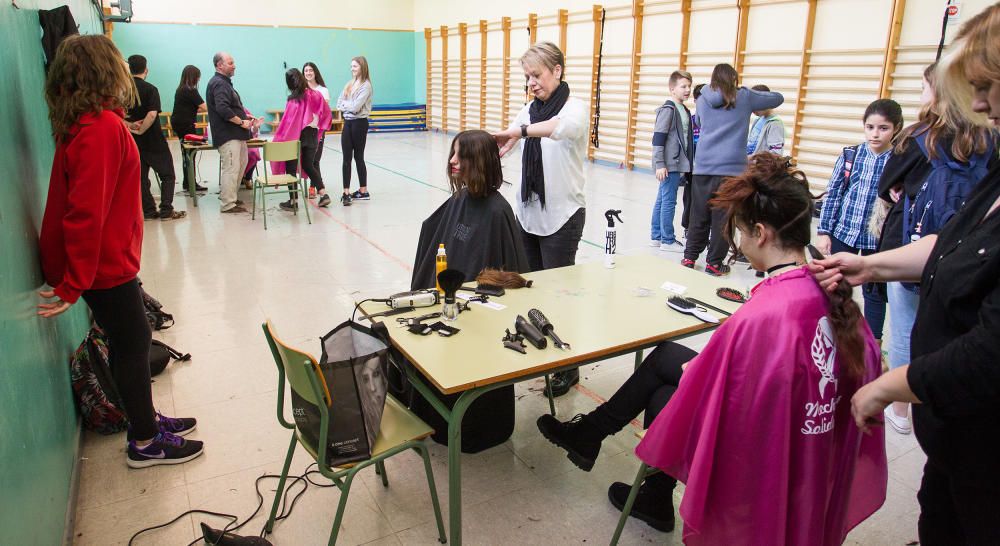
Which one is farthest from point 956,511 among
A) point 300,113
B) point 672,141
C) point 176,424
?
point 300,113

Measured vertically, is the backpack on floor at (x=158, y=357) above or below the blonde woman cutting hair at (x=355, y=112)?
below

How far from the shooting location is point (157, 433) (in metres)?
2.46

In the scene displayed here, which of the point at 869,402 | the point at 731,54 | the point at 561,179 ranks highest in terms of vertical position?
the point at 731,54

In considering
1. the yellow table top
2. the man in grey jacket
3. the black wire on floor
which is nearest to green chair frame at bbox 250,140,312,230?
the man in grey jacket

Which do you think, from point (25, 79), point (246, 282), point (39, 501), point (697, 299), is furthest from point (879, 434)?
point (246, 282)

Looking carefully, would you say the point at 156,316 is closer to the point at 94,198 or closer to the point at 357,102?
the point at 94,198

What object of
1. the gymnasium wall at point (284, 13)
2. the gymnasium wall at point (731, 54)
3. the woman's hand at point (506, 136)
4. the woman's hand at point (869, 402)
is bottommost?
the woman's hand at point (869, 402)

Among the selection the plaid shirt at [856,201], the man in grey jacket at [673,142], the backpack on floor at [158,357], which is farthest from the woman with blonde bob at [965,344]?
the man in grey jacket at [673,142]

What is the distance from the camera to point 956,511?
1.38 meters

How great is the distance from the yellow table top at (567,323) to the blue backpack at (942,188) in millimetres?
776

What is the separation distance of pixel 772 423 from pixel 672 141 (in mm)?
3998

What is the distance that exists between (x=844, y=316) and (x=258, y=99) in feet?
44.4

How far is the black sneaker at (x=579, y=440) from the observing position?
2.21 metres

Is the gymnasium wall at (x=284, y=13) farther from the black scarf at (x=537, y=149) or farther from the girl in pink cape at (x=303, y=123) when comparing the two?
the black scarf at (x=537, y=149)
